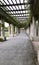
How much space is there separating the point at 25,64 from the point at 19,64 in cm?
34

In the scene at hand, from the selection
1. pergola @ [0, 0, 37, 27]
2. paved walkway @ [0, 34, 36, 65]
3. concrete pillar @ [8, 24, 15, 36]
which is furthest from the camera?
concrete pillar @ [8, 24, 15, 36]

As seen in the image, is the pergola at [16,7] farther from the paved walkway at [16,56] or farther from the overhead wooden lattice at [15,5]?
the paved walkway at [16,56]

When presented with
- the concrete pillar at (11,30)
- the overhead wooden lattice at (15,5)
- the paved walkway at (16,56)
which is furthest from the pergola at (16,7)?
the concrete pillar at (11,30)

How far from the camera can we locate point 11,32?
39.3 meters

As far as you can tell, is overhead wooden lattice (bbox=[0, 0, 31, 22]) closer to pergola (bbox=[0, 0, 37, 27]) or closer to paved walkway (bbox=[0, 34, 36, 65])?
pergola (bbox=[0, 0, 37, 27])

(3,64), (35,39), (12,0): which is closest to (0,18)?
(35,39)

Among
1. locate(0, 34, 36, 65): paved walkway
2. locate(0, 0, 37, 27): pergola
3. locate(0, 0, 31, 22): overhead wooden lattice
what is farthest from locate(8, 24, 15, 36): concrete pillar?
locate(0, 34, 36, 65): paved walkway

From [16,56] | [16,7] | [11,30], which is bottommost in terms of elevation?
[11,30]

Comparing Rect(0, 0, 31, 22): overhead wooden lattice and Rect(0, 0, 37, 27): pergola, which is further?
Rect(0, 0, 31, 22): overhead wooden lattice

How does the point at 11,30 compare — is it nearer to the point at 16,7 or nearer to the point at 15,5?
the point at 16,7

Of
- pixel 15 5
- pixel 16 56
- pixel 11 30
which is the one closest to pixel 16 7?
pixel 15 5

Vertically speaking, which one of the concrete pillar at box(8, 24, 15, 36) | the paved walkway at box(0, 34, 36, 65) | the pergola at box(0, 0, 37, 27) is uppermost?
the pergola at box(0, 0, 37, 27)

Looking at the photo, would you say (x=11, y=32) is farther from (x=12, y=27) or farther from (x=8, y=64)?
(x=8, y=64)

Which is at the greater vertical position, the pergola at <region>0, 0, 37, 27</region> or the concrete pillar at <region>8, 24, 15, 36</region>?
the pergola at <region>0, 0, 37, 27</region>
